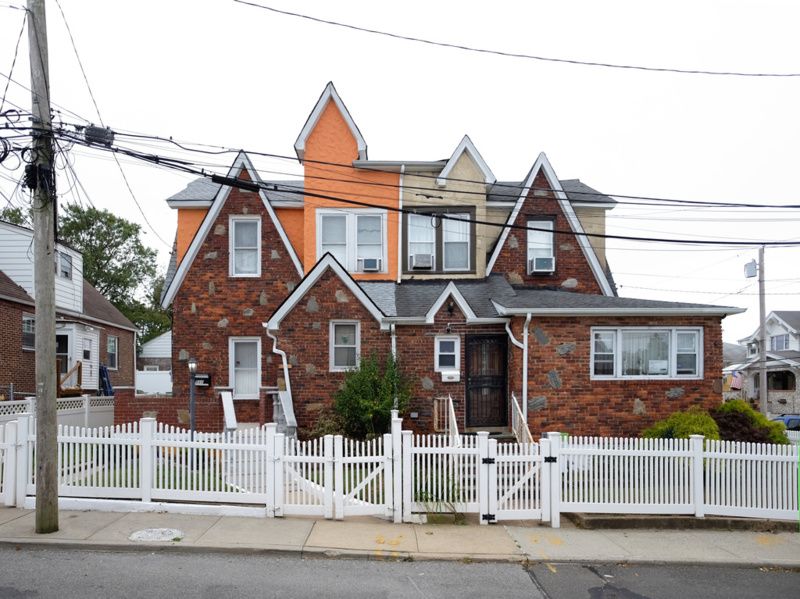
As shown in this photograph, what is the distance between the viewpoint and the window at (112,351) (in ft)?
94.4

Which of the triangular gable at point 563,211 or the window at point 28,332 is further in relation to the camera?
the window at point 28,332

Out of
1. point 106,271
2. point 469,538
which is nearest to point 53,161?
point 469,538

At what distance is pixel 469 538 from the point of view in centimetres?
874

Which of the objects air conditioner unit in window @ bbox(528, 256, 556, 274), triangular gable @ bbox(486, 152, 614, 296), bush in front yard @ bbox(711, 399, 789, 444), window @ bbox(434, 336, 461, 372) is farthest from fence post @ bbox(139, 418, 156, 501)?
air conditioner unit in window @ bbox(528, 256, 556, 274)

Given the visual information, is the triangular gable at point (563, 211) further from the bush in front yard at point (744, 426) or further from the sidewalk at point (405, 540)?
the sidewalk at point (405, 540)

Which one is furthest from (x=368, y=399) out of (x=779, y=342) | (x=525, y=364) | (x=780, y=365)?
(x=779, y=342)

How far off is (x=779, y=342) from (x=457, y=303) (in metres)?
41.3

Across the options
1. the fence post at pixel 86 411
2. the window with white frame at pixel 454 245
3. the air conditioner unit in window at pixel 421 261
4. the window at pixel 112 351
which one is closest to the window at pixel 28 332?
the fence post at pixel 86 411

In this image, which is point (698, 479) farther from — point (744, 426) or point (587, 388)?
point (587, 388)

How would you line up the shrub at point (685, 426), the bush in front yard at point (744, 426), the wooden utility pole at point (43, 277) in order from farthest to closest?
the bush in front yard at point (744, 426), the shrub at point (685, 426), the wooden utility pole at point (43, 277)

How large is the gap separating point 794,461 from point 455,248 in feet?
32.1

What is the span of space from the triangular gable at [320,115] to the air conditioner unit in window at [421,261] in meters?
3.17

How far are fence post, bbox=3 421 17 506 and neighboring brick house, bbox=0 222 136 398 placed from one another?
223 inches

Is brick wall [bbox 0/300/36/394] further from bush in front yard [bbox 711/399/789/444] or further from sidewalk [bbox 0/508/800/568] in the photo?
bush in front yard [bbox 711/399/789/444]
